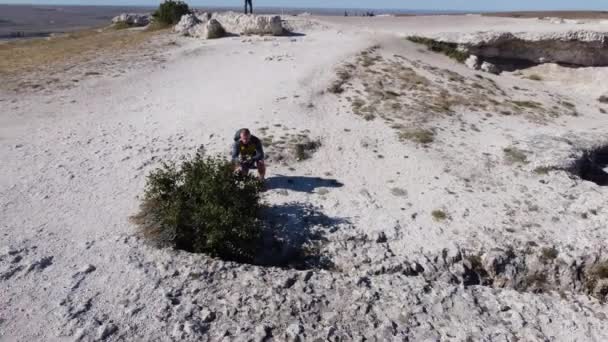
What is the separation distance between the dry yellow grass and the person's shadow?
61.2 ft

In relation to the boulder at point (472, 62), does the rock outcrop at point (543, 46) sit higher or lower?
higher

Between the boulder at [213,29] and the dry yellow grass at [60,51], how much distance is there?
14.7 feet

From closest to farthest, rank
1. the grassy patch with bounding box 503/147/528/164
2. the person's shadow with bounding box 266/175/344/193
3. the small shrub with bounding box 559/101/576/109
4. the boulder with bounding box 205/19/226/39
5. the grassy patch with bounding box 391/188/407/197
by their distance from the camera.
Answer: the person's shadow with bounding box 266/175/344/193 < the grassy patch with bounding box 391/188/407/197 < the grassy patch with bounding box 503/147/528/164 < the small shrub with bounding box 559/101/576/109 < the boulder with bounding box 205/19/226/39

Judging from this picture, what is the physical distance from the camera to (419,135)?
706 inches

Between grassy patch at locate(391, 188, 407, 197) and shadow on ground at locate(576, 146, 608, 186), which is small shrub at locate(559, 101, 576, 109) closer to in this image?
shadow on ground at locate(576, 146, 608, 186)

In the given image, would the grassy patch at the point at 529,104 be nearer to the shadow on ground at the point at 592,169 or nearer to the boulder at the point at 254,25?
the shadow on ground at the point at 592,169

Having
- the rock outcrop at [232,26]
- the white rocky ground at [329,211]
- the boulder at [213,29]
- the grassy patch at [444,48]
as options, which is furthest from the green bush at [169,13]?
the grassy patch at [444,48]

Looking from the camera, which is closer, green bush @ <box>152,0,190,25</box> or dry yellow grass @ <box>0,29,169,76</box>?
dry yellow grass @ <box>0,29,169,76</box>

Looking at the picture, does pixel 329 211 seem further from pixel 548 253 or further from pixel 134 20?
pixel 134 20

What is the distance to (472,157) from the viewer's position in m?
16.6

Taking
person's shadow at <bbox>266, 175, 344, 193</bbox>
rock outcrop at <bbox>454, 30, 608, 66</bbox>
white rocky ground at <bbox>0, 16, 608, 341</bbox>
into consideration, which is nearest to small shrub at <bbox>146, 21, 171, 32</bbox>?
white rocky ground at <bbox>0, 16, 608, 341</bbox>

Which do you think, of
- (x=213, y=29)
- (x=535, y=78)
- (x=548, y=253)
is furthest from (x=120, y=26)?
(x=548, y=253)

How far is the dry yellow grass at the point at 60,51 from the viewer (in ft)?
87.6

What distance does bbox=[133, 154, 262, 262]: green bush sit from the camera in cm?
1059
